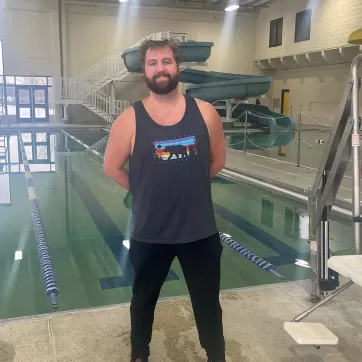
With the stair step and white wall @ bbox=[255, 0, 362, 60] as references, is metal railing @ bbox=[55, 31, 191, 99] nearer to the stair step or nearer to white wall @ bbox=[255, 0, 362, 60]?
white wall @ bbox=[255, 0, 362, 60]

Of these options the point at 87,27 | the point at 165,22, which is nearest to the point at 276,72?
the point at 165,22

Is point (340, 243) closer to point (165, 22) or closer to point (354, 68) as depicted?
point (354, 68)

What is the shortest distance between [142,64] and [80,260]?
102 inches

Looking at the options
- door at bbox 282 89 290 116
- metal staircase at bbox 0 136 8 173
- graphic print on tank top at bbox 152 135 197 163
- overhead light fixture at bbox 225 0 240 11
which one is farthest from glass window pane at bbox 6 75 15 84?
graphic print on tank top at bbox 152 135 197 163

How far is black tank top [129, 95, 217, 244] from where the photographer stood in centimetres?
161

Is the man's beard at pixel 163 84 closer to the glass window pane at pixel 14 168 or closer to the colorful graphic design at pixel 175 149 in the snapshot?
the colorful graphic design at pixel 175 149

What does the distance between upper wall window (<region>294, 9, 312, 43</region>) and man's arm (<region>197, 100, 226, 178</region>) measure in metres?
18.9

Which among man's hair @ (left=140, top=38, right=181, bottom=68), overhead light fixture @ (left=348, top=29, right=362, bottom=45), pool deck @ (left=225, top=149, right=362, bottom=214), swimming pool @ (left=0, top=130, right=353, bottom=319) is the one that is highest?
overhead light fixture @ (left=348, top=29, right=362, bottom=45)

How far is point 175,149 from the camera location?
162 centimetres

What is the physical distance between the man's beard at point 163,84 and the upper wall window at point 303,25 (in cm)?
1899

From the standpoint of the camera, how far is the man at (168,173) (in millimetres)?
1618

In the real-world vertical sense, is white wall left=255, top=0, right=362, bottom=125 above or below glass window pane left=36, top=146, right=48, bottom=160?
above

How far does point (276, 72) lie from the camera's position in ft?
73.5

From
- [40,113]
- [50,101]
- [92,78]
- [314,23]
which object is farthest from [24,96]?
[314,23]
